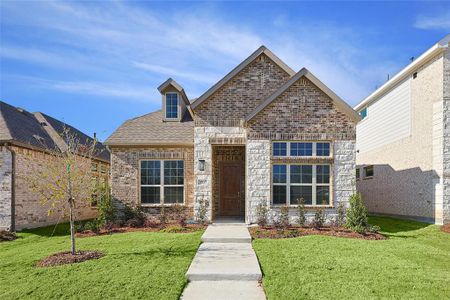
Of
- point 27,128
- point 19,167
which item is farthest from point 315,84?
point 27,128

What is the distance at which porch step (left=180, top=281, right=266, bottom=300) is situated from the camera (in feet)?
19.4

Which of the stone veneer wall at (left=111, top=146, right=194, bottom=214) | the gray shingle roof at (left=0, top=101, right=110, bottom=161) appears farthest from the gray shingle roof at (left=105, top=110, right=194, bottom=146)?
the gray shingle roof at (left=0, top=101, right=110, bottom=161)

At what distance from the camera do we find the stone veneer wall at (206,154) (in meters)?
13.3

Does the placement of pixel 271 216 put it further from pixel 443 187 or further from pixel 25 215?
pixel 25 215

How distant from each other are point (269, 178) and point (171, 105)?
6.57 meters

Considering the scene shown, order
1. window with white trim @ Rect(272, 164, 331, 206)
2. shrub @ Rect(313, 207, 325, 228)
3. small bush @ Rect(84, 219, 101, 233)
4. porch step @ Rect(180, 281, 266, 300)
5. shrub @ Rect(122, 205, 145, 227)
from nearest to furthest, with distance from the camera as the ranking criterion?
porch step @ Rect(180, 281, 266, 300), small bush @ Rect(84, 219, 101, 233), shrub @ Rect(313, 207, 325, 228), window with white trim @ Rect(272, 164, 331, 206), shrub @ Rect(122, 205, 145, 227)

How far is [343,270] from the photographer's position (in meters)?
7.23

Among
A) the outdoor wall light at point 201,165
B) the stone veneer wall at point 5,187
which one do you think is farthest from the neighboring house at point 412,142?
the stone veneer wall at point 5,187

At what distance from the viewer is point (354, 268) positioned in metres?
7.41

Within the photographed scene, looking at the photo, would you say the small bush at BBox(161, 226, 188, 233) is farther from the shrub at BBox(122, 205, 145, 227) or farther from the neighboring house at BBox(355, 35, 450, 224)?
the neighboring house at BBox(355, 35, 450, 224)

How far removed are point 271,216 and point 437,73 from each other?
9.82 metres

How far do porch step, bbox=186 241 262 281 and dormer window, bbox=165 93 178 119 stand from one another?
26.5ft

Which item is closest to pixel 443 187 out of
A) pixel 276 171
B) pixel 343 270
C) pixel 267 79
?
pixel 276 171

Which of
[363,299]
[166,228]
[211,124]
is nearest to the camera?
[363,299]
